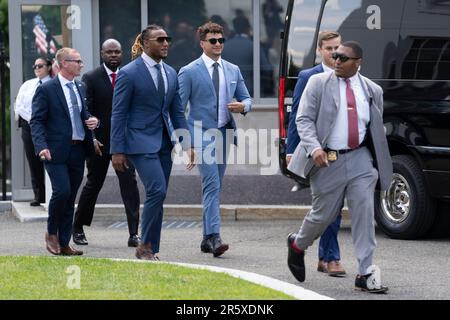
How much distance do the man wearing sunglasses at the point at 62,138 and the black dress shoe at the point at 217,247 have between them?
1.21 m

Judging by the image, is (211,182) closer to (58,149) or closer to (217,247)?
(217,247)

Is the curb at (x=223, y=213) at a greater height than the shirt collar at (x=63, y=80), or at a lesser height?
lesser

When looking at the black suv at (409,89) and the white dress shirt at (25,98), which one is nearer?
the black suv at (409,89)

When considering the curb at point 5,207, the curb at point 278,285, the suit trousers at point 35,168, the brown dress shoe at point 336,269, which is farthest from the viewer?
the curb at point 5,207

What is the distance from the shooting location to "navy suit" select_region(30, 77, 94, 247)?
12.3 m

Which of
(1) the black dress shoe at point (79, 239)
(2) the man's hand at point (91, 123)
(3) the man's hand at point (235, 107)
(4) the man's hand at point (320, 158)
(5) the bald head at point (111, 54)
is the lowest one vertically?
(1) the black dress shoe at point (79, 239)

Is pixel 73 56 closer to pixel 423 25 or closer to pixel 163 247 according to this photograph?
pixel 163 247

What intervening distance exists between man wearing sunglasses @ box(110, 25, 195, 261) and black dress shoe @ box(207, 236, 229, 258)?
78 centimetres

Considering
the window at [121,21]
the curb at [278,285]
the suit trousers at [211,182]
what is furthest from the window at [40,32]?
the curb at [278,285]

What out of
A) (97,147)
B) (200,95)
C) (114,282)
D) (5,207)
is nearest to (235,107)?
(200,95)

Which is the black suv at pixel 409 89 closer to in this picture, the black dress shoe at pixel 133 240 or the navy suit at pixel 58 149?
the black dress shoe at pixel 133 240

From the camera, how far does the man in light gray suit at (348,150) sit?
1014 cm

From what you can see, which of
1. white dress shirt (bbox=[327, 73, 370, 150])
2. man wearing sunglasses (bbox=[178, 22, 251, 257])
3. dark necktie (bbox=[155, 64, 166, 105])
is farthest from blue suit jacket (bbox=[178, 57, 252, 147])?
white dress shirt (bbox=[327, 73, 370, 150])

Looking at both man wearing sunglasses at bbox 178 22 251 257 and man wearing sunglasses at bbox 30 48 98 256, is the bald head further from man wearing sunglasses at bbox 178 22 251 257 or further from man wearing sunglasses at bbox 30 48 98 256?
A: man wearing sunglasses at bbox 178 22 251 257
